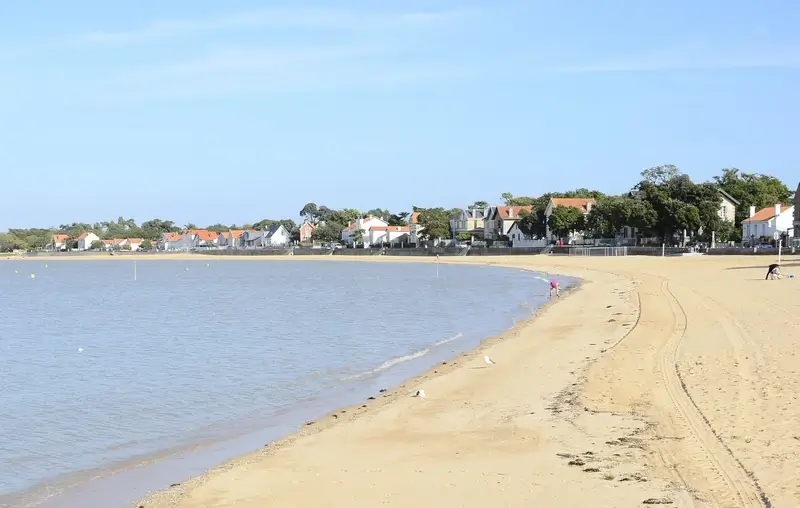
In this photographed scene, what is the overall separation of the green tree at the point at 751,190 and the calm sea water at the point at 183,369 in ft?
223

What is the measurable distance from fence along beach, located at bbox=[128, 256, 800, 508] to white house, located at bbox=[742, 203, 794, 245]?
232 ft

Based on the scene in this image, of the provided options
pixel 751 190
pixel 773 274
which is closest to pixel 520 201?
pixel 751 190

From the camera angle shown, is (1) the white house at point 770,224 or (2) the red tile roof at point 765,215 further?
(2) the red tile roof at point 765,215

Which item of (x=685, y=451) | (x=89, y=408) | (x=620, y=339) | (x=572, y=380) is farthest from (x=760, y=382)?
(x=89, y=408)

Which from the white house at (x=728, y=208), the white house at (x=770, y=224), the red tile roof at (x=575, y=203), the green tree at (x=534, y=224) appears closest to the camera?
the white house at (x=770, y=224)

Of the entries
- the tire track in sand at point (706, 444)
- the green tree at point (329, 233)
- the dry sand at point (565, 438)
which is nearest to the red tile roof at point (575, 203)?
the green tree at point (329, 233)

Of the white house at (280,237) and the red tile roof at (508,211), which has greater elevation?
the red tile roof at (508,211)

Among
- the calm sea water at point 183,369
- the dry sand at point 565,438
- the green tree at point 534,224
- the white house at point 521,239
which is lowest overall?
the calm sea water at point 183,369

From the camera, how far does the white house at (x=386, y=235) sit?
6437 inches

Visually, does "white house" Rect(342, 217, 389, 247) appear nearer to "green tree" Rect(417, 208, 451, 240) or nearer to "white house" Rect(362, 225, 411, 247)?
"white house" Rect(362, 225, 411, 247)

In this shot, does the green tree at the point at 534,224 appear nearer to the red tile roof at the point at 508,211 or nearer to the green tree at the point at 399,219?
the red tile roof at the point at 508,211

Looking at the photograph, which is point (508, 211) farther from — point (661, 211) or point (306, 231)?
point (306, 231)

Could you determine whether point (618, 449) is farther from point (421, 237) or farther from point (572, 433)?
point (421, 237)

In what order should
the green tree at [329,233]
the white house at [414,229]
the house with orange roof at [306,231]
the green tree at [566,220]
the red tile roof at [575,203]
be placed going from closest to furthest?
the green tree at [566,220], the red tile roof at [575,203], the white house at [414,229], the green tree at [329,233], the house with orange roof at [306,231]
